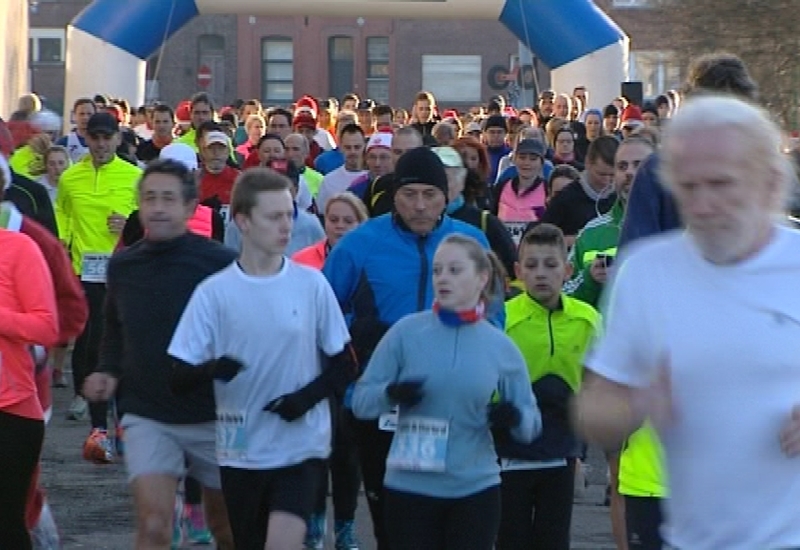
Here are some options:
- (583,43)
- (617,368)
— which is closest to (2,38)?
(583,43)

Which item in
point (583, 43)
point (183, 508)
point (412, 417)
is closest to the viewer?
point (412, 417)

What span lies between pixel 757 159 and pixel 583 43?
2245cm

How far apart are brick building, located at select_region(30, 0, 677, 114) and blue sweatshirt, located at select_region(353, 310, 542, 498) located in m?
61.1

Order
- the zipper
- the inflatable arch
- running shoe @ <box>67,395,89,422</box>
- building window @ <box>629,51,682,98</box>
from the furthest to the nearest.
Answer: building window @ <box>629,51,682,98</box>, the inflatable arch, running shoe @ <box>67,395,89,422</box>, the zipper

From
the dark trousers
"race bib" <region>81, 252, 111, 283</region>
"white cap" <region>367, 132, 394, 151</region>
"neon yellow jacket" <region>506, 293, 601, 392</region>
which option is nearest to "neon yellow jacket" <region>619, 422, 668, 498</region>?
"neon yellow jacket" <region>506, 293, 601, 392</region>

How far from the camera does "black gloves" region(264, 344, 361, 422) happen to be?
23.5 ft

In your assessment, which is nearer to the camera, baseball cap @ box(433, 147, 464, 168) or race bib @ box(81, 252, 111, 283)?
baseball cap @ box(433, 147, 464, 168)

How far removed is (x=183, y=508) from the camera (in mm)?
9648

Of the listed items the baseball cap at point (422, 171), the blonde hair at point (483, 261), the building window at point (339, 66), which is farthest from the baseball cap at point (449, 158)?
the building window at point (339, 66)

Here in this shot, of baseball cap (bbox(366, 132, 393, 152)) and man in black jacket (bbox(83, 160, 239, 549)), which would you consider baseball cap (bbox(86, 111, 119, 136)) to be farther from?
man in black jacket (bbox(83, 160, 239, 549))

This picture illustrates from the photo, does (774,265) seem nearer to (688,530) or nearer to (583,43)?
(688,530)

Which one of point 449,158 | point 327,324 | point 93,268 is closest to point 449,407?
point 327,324

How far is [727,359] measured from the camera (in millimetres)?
Answer: 3943

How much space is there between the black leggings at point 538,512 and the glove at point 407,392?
0.83 metres
